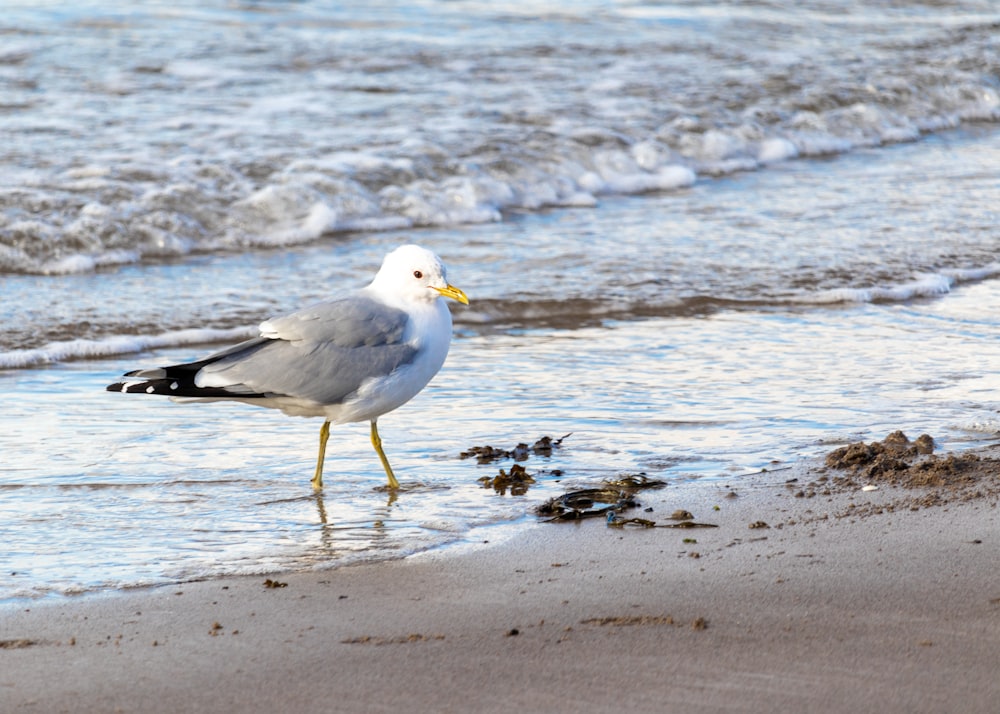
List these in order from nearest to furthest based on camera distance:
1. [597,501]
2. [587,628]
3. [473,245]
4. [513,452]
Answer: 1. [587,628]
2. [597,501]
3. [513,452]
4. [473,245]

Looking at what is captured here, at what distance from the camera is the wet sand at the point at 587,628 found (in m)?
2.79

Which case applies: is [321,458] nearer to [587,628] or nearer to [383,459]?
[383,459]

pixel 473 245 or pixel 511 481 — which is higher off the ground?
pixel 473 245

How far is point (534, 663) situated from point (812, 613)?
0.66 meters

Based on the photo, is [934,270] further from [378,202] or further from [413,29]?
[413,29]

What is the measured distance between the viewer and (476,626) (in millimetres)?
3170

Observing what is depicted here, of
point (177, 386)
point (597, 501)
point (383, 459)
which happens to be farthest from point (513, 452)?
point (177, 386)

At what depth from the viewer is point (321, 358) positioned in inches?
175

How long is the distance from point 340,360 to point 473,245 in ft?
12.7

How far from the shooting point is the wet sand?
2.79 metres

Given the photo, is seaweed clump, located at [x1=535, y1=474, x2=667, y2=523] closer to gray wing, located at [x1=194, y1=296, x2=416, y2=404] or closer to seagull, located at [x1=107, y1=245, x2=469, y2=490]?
seagull, located at [x1=107, y1=245, x2=469, y2=490]

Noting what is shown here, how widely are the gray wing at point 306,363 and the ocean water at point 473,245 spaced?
30 cm

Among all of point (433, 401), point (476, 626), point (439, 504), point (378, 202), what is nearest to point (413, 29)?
point (378, 202)

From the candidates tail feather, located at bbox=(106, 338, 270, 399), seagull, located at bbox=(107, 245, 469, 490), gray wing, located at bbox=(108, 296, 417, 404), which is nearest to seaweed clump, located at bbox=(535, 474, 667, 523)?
seagull, located at bbox=(107, 245, 469, 490)
